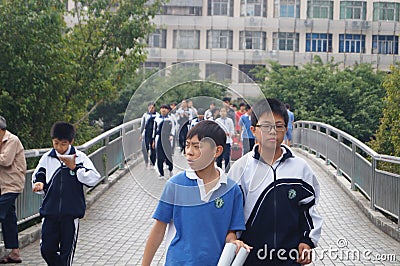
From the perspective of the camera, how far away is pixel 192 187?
156 inches

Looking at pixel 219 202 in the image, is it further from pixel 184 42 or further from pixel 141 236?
pixel 141 236

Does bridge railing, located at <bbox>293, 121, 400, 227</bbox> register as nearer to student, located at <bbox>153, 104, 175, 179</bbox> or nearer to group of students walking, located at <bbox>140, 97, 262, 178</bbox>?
group of students walking, located at <bbox>140, 97, 262, 178</bbox>

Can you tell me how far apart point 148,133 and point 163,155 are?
0.35 metres

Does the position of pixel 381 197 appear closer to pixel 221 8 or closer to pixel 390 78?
pixel 390 78

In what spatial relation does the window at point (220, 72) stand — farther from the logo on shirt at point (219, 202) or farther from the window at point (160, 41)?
the window at point (160, 41)

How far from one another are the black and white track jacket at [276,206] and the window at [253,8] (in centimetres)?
4191

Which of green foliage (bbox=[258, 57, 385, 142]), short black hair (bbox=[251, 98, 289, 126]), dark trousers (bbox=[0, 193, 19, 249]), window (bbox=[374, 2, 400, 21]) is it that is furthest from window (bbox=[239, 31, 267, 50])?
short black hair (bbox=[251, 98, 289, 126])

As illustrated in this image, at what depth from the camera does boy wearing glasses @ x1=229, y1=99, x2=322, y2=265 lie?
4320mm

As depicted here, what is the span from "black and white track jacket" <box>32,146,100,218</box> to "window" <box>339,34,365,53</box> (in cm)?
4555

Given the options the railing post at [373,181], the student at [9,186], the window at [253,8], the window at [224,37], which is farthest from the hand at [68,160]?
the window at [253,8]

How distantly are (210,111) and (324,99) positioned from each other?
2975cm

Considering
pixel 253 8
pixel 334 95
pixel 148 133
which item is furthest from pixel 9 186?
pixel 253 8

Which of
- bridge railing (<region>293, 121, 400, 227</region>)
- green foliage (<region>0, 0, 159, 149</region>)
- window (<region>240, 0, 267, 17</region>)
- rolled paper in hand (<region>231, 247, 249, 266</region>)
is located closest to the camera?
rolled paper in hand (<region>231, 247, 249, 266</region>)

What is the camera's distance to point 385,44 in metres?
51.1
